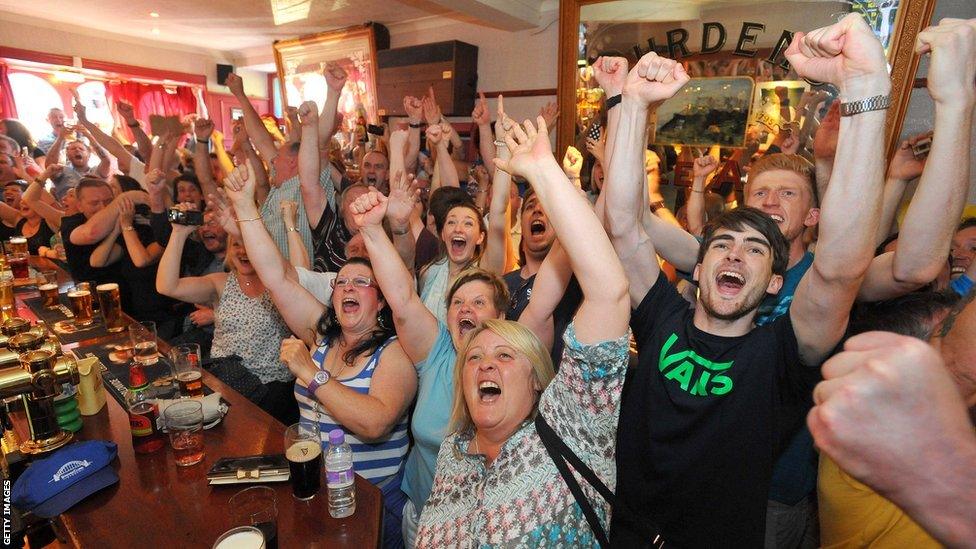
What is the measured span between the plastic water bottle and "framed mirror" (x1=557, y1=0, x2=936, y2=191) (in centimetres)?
361

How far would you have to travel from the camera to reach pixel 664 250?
1807 millimetres

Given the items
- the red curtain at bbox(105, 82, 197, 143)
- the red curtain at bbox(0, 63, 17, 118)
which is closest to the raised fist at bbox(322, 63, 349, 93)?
the red curtain at bbox(105, 82, 197, 143)

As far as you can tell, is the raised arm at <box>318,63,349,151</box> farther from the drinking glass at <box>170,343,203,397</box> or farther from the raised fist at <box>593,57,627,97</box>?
the raised fist at <box>593,57,627,97</box>

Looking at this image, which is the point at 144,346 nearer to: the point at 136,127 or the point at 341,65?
the point at 136,127

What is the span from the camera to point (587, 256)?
1.10 meters

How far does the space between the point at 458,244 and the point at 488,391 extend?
3.82 ft

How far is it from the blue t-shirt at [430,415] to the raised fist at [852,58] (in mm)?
1283

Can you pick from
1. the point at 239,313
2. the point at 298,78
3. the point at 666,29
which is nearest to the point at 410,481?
the point at 239,313

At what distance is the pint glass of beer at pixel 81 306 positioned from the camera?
8.01ft

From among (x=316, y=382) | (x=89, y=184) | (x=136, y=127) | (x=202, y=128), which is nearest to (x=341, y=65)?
(x=136, y=127)

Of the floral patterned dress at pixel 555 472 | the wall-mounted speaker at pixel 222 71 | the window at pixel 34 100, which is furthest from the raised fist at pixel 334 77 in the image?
the wall-mounted speaker at pixel 222 71

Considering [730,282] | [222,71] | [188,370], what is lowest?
[188,370]

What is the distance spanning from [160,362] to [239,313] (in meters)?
0.50

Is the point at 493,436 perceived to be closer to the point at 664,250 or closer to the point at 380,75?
the point at 664,250
